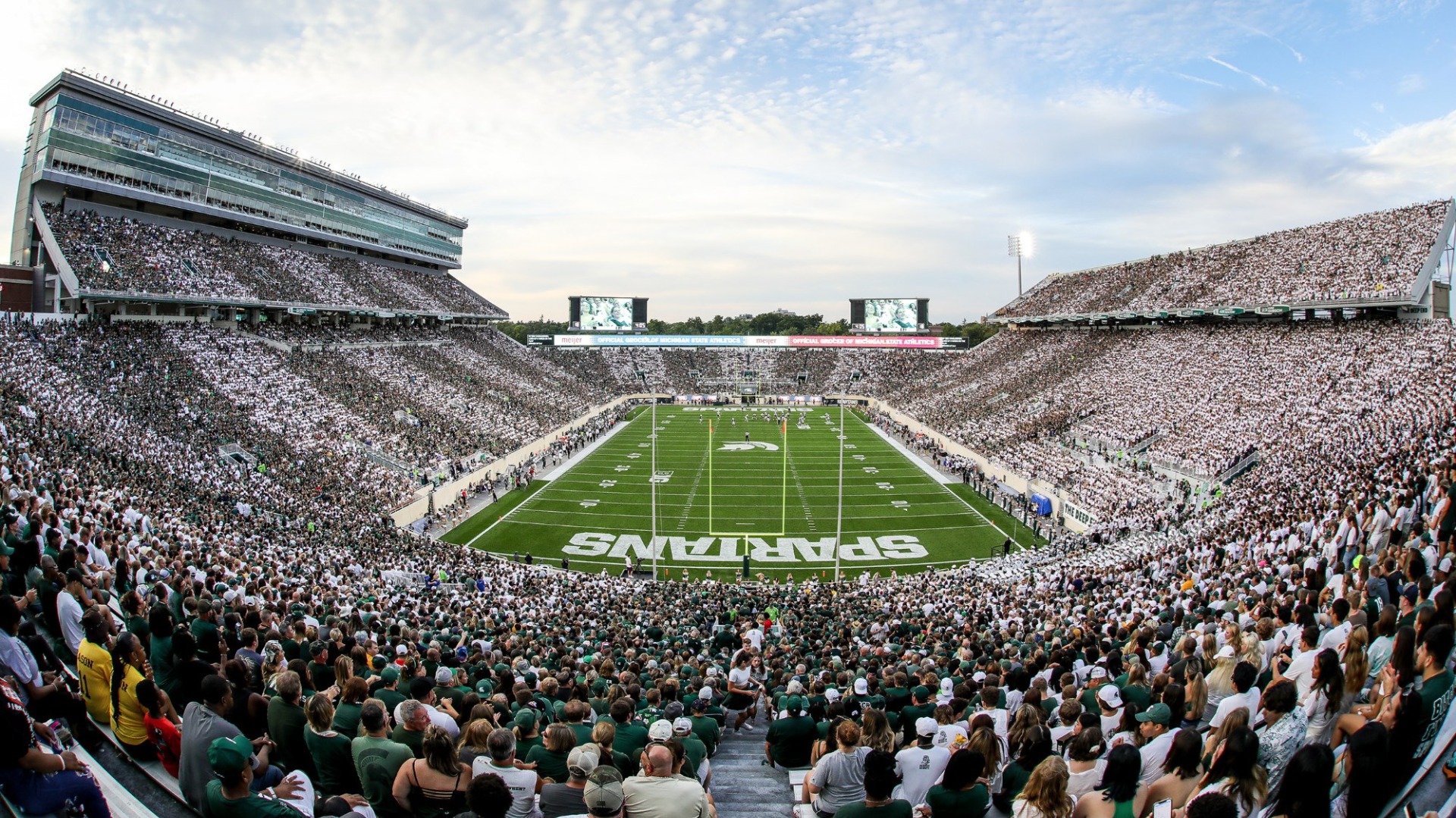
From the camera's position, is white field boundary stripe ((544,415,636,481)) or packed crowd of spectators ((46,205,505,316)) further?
white field boundary stripe ((544,415,636,481))

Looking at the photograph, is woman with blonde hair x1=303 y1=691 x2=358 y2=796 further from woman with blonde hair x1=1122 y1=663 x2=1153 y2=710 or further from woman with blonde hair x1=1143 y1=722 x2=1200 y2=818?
woman with blonde hair x1=1122 y1=663 x2=1153 y2=710

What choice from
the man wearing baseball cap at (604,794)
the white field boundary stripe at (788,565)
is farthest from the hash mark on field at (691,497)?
the man wearing baseball cap at (604,794)

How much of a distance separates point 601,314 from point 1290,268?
6174 cm

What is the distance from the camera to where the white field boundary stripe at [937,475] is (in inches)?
1142

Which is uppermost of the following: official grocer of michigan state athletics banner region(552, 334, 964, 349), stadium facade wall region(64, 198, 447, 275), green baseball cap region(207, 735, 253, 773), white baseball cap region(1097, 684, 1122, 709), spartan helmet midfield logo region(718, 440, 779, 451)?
stadium facade wall region(64, 198, 447, 275)

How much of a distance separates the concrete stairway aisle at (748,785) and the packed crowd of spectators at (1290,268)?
1756 inches

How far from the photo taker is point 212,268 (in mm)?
44844

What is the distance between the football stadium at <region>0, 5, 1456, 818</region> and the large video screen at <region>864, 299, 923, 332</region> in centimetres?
1619

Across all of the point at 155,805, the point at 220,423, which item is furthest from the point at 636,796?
the point at 220,423

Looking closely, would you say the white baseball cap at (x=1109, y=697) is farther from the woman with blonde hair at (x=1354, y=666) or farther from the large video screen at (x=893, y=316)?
the large video screen at (x=893, y=316)

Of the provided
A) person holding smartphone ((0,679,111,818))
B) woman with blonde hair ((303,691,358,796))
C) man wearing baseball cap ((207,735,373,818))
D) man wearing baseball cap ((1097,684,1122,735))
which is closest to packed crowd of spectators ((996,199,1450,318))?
man wearing baseball cap ((1097,684,1122,735))

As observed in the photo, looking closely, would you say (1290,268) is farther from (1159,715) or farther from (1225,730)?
(1225,730)

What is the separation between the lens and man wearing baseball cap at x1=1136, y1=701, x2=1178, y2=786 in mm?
4629

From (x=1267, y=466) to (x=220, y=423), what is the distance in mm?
37151
